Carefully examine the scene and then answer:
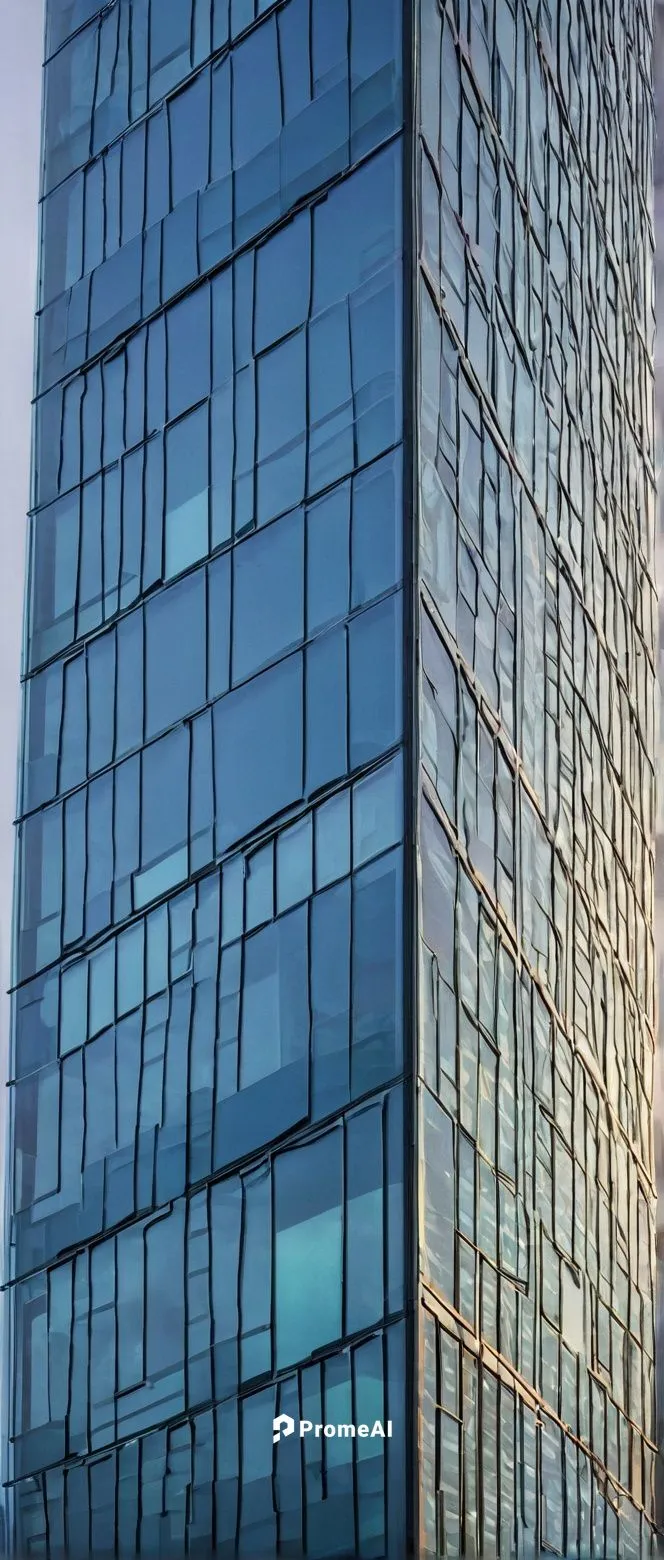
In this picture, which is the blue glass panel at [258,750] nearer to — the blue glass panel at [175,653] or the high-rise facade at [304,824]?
the high-rise facade at [304,824]

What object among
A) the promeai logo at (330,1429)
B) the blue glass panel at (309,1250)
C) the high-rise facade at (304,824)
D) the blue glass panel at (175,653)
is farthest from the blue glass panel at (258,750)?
the promeai logo at (330,1429)

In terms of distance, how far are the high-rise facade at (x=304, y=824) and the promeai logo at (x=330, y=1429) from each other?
81 mm

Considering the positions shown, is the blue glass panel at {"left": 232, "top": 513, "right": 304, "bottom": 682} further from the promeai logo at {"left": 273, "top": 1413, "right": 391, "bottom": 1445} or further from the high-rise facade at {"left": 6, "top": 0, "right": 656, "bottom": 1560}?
the promeai logo at {"left": 273, "top": 1413, "right": 391, "bottom": 1445}

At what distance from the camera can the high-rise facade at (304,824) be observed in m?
20.8

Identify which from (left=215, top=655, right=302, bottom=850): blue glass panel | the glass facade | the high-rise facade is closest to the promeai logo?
the high-rise facade

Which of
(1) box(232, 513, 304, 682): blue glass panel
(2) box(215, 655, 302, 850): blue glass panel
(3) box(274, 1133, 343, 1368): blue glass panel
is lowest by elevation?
(3) box(274, 1133, 343, 1368): blue glass panel

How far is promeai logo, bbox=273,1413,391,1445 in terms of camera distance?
19.5 metres

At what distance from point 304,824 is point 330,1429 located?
676 centimetres

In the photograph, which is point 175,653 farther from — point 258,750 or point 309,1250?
point 309,1250

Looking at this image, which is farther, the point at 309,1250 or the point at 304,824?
the point at 304,824

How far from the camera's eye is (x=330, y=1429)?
1984 cm

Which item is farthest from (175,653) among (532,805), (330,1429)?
(330,1429)

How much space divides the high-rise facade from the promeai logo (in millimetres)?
81

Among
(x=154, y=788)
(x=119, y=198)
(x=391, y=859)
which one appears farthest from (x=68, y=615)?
(x=391, y=859)
